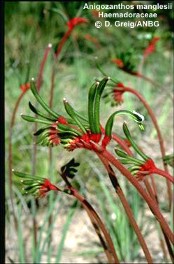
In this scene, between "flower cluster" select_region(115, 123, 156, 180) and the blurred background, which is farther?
the blurred background

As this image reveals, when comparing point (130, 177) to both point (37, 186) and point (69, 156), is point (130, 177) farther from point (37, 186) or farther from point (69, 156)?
point (69, 156)

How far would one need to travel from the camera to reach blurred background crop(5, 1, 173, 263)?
1.86 meters

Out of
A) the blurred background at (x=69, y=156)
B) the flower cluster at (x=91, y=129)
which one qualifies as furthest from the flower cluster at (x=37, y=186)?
the blurred background at (x=69, y=156)

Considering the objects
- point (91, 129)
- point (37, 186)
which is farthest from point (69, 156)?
point (91, 129)

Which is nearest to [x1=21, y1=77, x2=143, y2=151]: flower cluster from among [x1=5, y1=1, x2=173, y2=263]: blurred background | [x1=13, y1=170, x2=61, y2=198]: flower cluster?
[x1=13, y1=170, x2=61, y2=198]: flower cluster

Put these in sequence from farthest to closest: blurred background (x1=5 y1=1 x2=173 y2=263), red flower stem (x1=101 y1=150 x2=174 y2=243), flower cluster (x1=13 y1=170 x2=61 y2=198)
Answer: blurred background (x1=5 y1=1 x2=173 y2=263), flower cluster (x1=13 y1=170 x2=61 y2=198), red flower stem (x1=101 y1=150 x2=174 y2=243)

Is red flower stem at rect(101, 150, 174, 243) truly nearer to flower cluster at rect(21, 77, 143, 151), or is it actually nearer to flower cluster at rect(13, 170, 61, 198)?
flower cluster at rect(21, 77, 143, 151)

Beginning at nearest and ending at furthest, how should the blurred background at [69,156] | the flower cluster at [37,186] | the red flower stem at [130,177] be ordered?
1. the red flower stem at [130,177]
2. the flower cluster at [37,186]
3. the blurred background at [69,156]

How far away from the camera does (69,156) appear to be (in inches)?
110

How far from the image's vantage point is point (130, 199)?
7.12ft

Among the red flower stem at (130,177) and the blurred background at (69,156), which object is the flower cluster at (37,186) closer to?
the red flower stem at (130,177)

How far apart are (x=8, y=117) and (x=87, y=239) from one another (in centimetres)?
102

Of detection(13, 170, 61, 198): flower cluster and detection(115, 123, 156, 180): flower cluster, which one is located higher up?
detection(115, 123, 156, 180): flower cluster

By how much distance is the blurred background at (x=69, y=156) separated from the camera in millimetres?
1857
